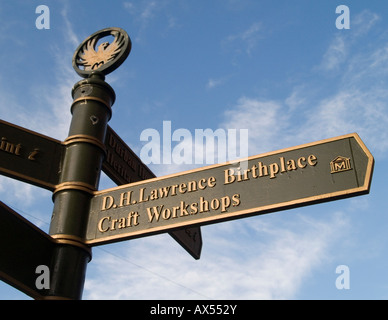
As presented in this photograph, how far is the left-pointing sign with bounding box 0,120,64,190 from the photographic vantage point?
456 centimetres

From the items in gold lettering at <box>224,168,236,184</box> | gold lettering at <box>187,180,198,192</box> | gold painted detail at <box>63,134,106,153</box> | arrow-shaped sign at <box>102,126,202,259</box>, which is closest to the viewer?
gold lettering at <box>224,168,236,184</box>

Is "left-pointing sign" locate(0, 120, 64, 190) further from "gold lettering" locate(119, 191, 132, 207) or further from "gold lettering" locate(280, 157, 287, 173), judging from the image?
"gold lettering" locate(280, 157, 287, 173)

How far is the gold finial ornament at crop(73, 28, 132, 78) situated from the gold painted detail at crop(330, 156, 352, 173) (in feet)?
9.44

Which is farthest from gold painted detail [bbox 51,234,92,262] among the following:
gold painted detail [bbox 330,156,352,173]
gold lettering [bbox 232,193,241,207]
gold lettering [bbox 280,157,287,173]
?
gold painted detail [bbox 330,156,352,173]

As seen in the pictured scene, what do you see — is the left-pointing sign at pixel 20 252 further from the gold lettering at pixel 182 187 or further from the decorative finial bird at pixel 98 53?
the decorative finial bird at pixel 98 53

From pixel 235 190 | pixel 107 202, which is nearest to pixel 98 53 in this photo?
pixel 107 202

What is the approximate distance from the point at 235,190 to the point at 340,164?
3.11ft

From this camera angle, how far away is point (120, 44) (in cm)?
563

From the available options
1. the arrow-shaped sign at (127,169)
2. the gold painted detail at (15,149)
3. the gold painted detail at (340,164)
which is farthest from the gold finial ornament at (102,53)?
the gold painted detail at (340,164)

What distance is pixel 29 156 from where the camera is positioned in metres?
4.71

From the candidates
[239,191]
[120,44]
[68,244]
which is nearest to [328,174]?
[239,191]

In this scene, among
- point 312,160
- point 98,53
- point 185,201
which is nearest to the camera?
point 312,160
